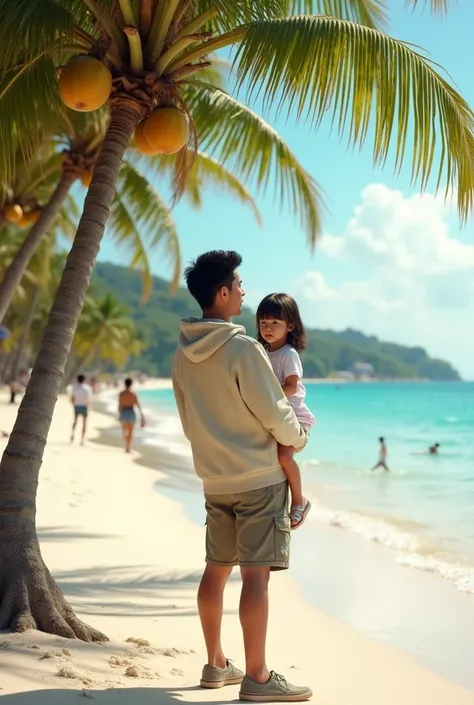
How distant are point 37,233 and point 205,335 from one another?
5108 millimetres

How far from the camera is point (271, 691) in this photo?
3221 mm

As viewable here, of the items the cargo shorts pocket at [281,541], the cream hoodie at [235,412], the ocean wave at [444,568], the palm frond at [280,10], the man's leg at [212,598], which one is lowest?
the ocean wave at [444,568]

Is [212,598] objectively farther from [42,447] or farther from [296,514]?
[42,447]

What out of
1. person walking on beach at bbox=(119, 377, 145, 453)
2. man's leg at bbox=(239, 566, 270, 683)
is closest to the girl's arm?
man's leg at bbox=(239, 566, 270, 683)

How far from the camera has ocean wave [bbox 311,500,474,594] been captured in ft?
24.8

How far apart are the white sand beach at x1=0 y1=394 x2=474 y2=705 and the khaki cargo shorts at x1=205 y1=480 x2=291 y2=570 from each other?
0.64 meters

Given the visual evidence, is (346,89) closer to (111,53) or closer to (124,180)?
(111,53)

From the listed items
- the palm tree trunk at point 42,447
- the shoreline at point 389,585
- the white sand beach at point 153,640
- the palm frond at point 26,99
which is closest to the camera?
the white sand beach at point 153,640

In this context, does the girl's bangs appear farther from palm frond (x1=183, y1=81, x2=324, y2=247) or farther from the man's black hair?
palm frond (x1=183, y1=81, x2=324, y2=247)

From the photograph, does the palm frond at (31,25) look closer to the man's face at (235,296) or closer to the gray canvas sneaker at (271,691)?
the man's face at (235,296)

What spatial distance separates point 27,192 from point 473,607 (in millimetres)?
6975

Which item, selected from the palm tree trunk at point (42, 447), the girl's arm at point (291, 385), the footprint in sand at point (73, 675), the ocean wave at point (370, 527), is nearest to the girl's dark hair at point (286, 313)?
the girl's arm at point (291, 385)

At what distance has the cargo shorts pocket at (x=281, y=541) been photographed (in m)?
3.18

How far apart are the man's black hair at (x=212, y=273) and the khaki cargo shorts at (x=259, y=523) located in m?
0.84
